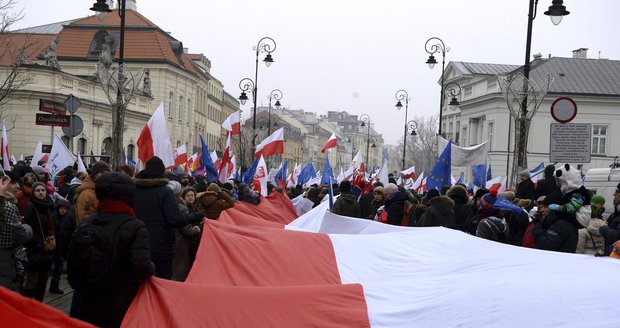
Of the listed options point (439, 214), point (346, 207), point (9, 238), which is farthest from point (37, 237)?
point (346, 207)

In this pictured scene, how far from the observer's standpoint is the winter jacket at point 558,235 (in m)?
7.90

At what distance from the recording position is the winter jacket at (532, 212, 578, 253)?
A: 25.9ft

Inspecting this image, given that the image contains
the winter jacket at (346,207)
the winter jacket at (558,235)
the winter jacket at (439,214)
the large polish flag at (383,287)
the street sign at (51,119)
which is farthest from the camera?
the street sign at (51,119)

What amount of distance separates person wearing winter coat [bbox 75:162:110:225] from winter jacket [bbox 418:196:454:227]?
4.03 metres

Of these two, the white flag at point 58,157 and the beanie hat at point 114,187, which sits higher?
the beanie hat at point 114,187

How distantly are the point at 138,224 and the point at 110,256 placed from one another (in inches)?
11.0

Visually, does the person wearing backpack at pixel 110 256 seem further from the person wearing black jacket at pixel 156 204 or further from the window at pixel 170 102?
the window at pixel 170 102

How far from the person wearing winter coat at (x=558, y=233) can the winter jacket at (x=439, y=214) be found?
1793 mm

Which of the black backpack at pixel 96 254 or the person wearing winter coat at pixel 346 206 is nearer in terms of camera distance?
the black backpack at pixel 96 254

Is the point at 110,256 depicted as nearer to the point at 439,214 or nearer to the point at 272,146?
the point at 439,214

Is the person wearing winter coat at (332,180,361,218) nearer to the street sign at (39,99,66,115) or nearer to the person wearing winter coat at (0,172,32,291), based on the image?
the person wearing winter coat at (0,172,32,291)

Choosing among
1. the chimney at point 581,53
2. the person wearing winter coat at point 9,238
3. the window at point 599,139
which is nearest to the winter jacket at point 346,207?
the person wearing winter coat at point 9,238

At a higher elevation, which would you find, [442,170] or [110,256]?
[442,170]

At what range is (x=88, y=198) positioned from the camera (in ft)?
28.2
